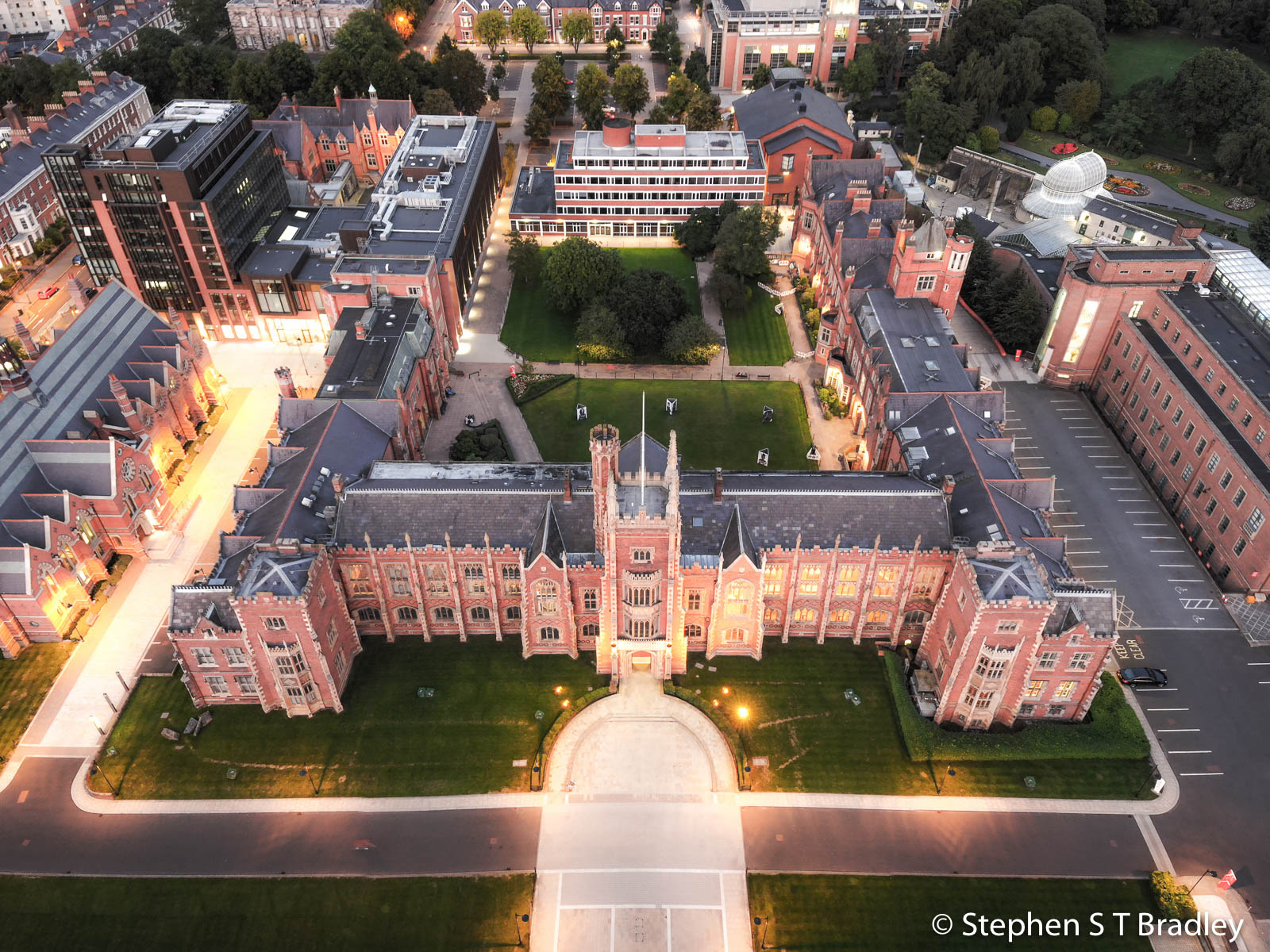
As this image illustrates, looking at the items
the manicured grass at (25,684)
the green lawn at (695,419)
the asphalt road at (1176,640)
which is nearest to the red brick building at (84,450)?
the manicured grass at (25,684)

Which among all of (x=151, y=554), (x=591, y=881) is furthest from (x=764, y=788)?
(x=151, y=554)

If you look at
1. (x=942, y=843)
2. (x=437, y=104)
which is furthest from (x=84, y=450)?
(x=437, y=104)

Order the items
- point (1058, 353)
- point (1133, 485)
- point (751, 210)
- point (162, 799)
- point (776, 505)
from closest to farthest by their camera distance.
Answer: point (162, 799)
point (776, 505)
point (1133, 485)
point (1058, 353)
point (751, 210)

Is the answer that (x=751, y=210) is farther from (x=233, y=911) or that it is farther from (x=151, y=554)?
(x=233, y=911)

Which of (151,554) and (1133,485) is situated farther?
(1133,485)

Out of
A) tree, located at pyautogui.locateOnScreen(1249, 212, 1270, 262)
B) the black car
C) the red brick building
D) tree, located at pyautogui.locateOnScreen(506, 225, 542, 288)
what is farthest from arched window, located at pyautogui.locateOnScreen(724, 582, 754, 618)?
tree, located at pyautogui.locateOnScreen(1249, 212, 1270, 262)

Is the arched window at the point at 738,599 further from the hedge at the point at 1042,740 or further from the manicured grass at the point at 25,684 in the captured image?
the manicured grass at the point at 25,684

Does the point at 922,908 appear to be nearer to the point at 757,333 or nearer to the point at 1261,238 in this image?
the point at 757,333
